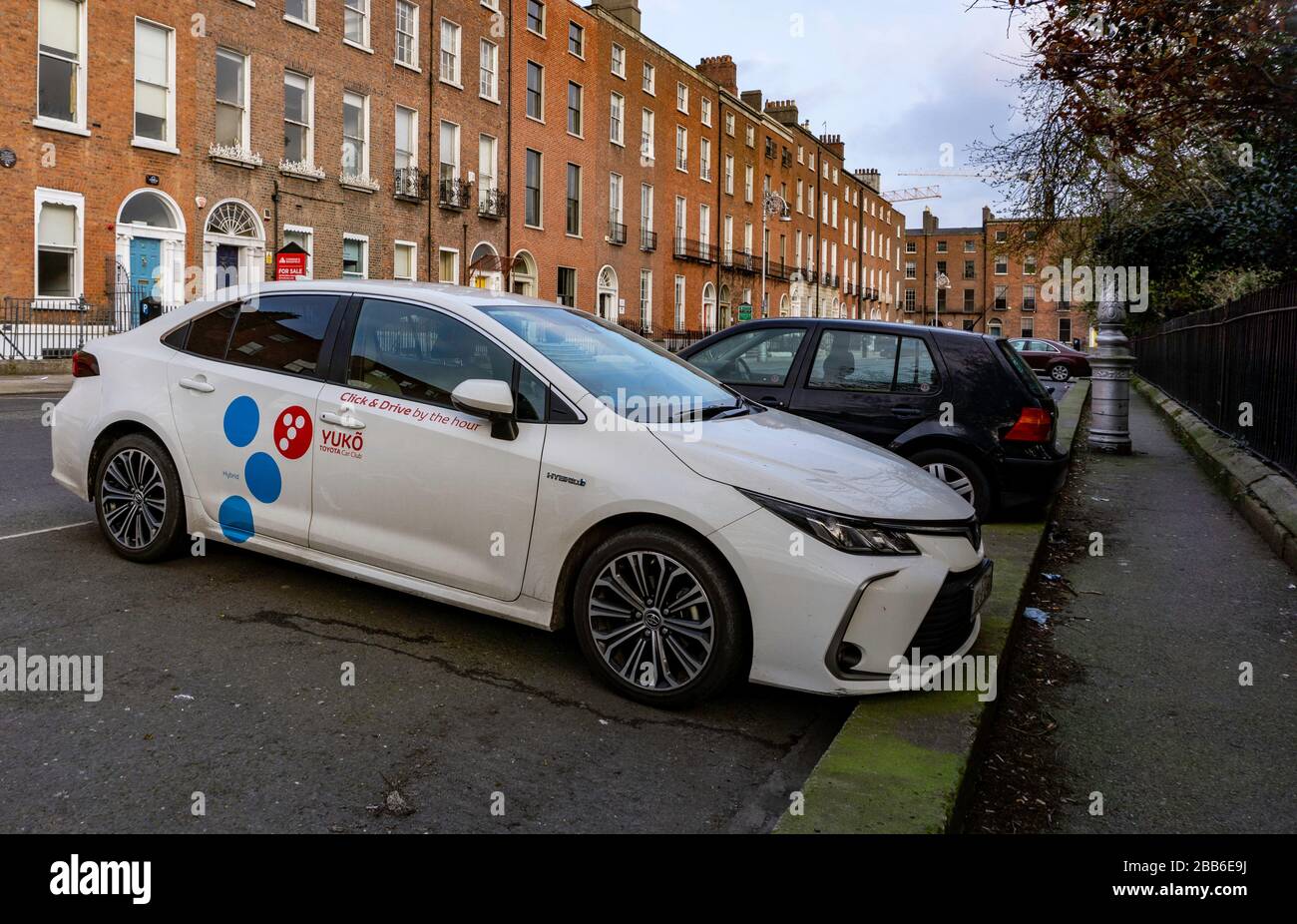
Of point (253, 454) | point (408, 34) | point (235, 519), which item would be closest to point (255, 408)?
point (253, 454)

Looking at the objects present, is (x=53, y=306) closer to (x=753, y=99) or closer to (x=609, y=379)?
(x=609, y=379)

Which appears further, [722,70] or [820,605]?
[722,70]

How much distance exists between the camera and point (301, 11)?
85.0ft

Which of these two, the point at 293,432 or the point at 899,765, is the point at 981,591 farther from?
the point at 293,432

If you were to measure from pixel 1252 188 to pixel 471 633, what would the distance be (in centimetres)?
1377

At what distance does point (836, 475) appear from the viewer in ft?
13.5

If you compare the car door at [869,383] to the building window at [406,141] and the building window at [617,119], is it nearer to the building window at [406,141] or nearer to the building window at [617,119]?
the building window at [406,141]

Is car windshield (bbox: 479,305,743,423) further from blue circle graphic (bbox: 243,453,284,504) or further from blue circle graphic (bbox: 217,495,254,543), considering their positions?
blue circle graphic (bbox: 217,495,254,543)

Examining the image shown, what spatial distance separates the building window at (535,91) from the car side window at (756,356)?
29.0 metres

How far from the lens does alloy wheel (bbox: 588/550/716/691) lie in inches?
155

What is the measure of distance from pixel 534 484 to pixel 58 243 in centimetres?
2057

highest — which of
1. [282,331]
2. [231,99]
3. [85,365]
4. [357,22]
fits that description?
[357,22]

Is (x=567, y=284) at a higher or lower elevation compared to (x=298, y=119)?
lower
